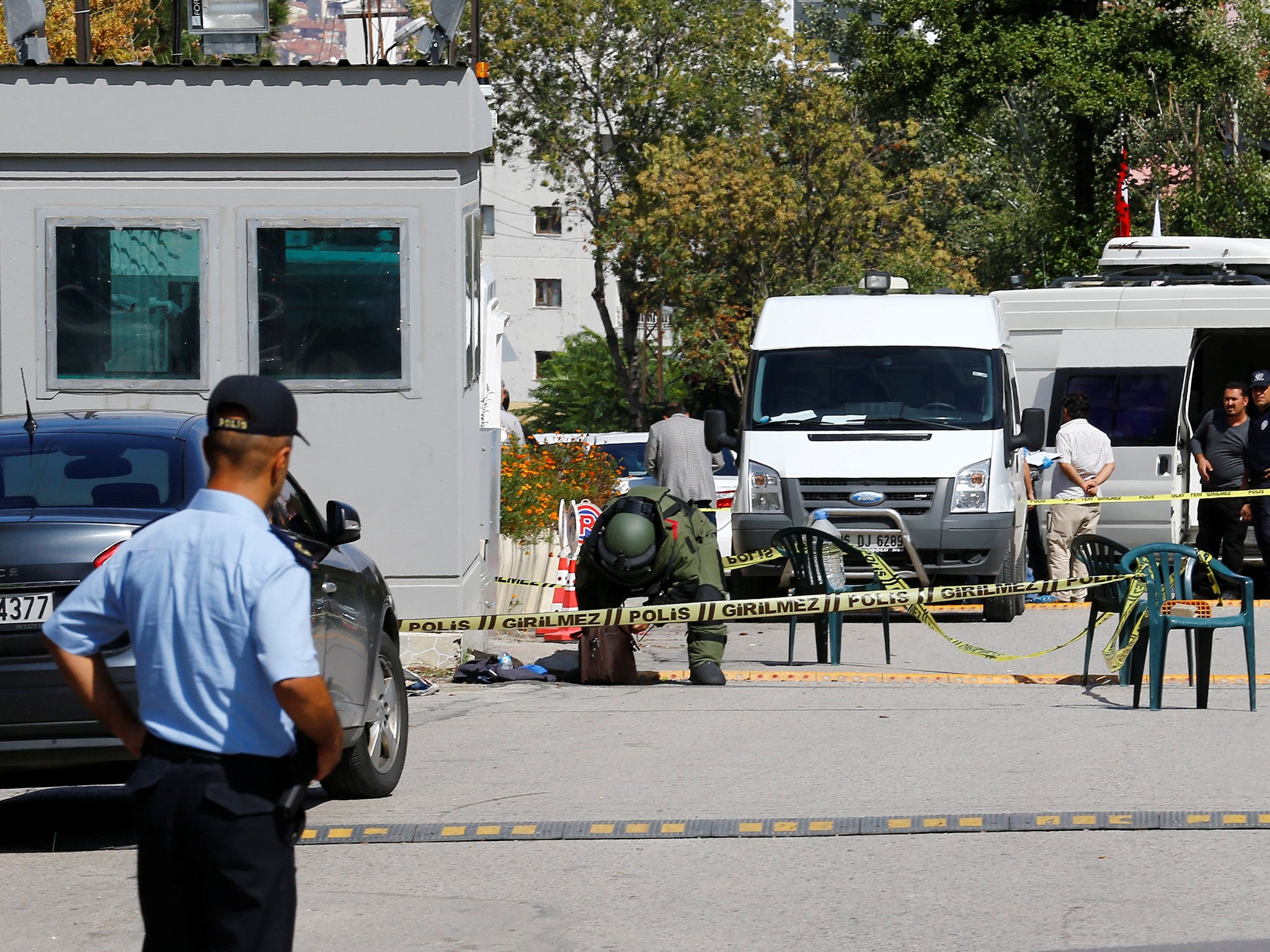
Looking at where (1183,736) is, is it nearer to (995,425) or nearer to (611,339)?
(995,425)

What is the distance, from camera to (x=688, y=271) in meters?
42.5

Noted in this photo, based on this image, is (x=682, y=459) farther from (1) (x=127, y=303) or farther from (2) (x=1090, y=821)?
(2) (x=1090, y=821)

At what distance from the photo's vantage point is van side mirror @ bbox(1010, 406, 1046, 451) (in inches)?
578

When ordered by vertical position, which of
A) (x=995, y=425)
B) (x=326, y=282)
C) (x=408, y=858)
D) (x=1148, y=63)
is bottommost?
(x=408, y=858)

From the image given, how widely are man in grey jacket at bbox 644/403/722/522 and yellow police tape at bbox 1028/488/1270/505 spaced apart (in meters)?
3.02

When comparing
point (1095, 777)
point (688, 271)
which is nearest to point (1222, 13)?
point (688, 271)

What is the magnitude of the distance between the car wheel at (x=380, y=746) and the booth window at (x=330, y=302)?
3.90 metres

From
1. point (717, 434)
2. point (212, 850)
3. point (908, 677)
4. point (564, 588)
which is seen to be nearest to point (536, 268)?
point (717, 434)

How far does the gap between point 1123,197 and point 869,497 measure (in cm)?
1309

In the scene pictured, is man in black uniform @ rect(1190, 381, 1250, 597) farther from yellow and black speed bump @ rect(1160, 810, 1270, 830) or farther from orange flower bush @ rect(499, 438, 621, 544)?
yellow and black speed bump @ rect(1160, 810, 1270, 830)

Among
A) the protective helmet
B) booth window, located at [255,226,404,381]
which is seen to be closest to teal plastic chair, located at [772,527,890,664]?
the protective helmet

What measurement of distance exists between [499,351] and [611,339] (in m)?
34.4

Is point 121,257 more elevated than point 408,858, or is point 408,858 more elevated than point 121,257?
point 121,257

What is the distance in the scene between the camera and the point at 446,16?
12281mm
